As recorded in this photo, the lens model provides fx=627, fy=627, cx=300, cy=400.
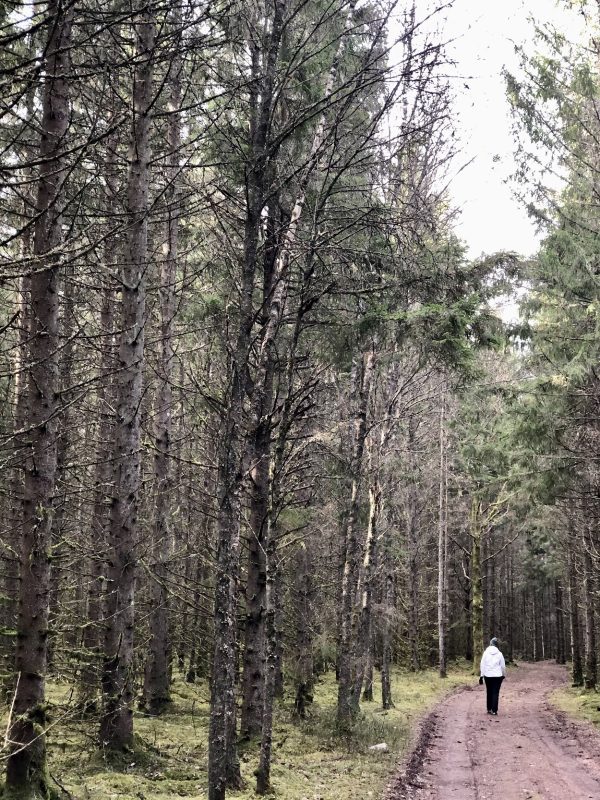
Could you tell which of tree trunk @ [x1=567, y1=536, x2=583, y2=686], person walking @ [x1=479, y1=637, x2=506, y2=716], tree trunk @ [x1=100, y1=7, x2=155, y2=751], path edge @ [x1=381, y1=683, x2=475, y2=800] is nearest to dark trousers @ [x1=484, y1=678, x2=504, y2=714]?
person walking @ [x1=479, y1=637, x2=506, y2=716]

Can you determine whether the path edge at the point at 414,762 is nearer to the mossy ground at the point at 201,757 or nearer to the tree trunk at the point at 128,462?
the mossy ground at the point at 201,757

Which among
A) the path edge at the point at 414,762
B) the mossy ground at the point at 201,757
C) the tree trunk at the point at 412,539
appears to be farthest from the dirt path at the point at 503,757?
the tree trunk at the point at 412,539

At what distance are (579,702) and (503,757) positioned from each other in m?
9.11

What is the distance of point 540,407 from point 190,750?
9.57 metres

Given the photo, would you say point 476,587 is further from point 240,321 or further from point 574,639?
point 240,321

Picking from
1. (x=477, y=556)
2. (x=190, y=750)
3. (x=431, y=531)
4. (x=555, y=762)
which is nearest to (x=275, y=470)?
(x=190, y=750)

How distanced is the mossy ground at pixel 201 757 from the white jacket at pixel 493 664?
215 centimetres

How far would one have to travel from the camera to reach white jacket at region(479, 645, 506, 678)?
1509cm

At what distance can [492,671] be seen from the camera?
50.1 ft

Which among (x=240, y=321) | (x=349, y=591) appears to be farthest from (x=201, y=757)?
(x=240, y=321)

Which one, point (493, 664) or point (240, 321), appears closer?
point (240, 321)

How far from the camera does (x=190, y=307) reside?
13102 mm

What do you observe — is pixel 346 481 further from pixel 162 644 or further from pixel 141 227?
pixel 141 227

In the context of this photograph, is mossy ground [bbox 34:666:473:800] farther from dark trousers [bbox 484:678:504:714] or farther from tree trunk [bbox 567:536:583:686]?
tree trunk [bbox 567:536:583:686]
